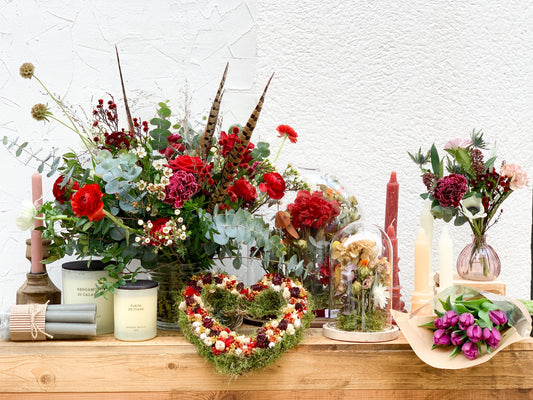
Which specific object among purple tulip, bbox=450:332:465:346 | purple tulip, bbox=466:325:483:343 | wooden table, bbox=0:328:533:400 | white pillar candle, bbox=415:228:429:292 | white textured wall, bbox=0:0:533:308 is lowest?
wooden table, bbox=0:328:533:400

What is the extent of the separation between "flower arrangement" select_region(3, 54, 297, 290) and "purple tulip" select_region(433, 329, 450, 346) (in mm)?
347

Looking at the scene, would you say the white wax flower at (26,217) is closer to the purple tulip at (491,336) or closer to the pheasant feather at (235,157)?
the pheasant feather at (235,157)

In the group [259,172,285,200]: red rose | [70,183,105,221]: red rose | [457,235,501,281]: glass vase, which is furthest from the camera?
[457,235,501,281]: glass vase

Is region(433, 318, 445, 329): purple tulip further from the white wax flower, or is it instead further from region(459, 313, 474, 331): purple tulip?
the white wax flower

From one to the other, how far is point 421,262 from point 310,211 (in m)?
0.30

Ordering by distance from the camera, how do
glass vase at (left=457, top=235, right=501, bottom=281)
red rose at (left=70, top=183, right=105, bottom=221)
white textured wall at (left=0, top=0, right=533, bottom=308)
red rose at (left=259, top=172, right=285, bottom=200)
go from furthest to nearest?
1. white textured wall at (left=0, top=0, right=533, bottom=308)
2. glass vase at (left=457, top=235, right=501, bottom=281)
3. red rose at (left=259, top=172, right=285, bottom=200)
4. red rose at (left=70, top=183, right=105, bottom=221)

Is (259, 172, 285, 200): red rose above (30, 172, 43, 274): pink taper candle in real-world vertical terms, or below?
above

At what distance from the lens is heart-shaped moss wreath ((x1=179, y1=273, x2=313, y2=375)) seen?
3.70 ft

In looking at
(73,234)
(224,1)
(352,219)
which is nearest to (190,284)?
(73,234)

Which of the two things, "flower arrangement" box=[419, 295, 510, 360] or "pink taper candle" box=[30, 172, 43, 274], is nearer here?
"flower arrangement" box=[419, 295, 510, 360]

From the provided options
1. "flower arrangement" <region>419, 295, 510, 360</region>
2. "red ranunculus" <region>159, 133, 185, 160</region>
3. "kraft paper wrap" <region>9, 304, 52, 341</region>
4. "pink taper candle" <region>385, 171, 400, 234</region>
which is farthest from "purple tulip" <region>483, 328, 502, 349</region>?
"kraft paper wrap" <region>9, 304, 52, 341</region>

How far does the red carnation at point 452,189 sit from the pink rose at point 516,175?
104mm

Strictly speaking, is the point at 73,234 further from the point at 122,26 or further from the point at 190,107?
the point at 122,26

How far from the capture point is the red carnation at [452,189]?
1270 mm
